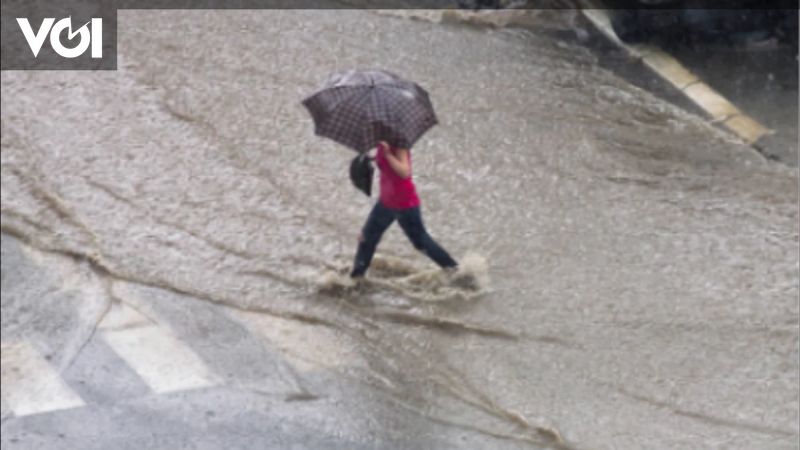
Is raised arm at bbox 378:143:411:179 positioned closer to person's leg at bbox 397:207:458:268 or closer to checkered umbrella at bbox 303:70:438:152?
checkered umbrella at bbox 303:70:438:152

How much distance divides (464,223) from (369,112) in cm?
178

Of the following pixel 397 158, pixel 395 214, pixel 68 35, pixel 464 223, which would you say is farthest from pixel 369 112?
pixel 68 35

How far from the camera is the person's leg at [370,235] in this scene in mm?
8391

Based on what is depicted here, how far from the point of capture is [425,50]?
463 inches

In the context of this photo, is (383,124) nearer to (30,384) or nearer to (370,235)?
(370,235)

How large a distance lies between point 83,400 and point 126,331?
76cm

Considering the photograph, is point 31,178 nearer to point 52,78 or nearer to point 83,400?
point 52,78

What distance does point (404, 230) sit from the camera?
336 inches

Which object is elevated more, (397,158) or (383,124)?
(383,124)

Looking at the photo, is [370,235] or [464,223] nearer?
[370,235]

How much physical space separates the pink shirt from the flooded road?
2.12ft

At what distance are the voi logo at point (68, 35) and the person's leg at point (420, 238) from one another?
4.28 m

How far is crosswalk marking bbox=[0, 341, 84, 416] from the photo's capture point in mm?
7602

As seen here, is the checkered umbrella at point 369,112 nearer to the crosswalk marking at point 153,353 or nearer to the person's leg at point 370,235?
the person's leg at point 370,235
